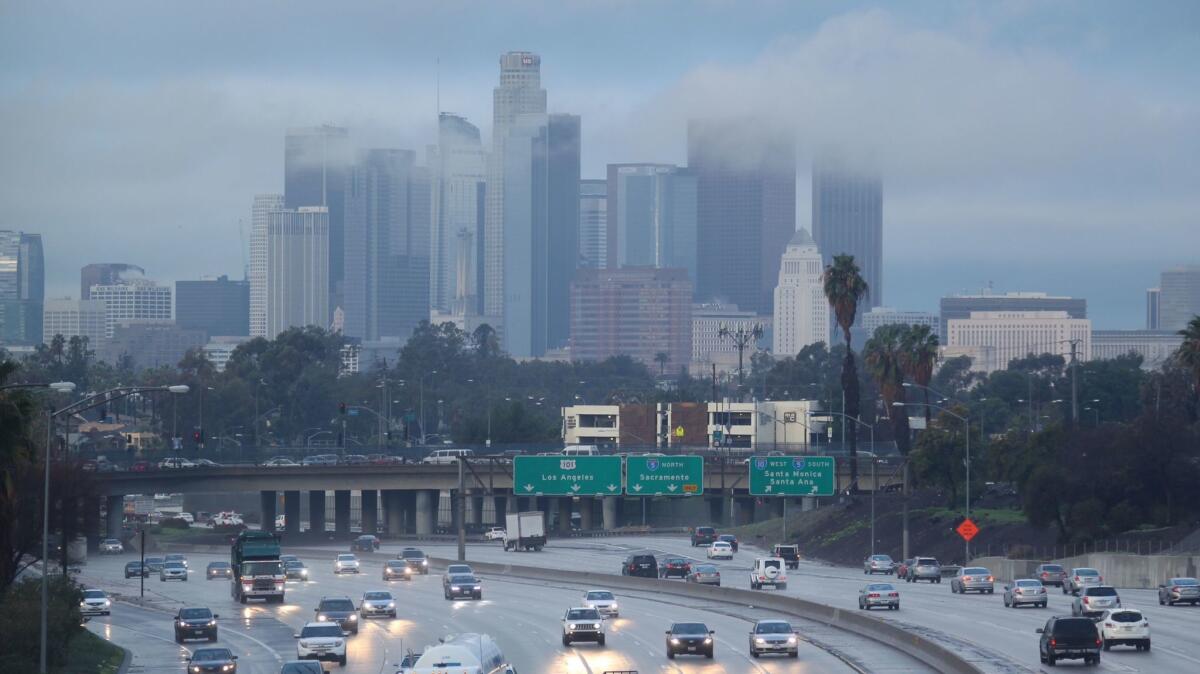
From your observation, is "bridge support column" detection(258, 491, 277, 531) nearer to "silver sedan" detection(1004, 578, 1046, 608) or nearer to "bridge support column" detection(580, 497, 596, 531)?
"bridge support column" detection(580, 497, 596, 531)

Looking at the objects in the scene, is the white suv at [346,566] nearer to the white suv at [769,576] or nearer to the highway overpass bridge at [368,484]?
the highway overpass bridge at [368,484]

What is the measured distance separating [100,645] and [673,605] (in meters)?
25.9

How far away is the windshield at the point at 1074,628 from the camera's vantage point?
164 feet

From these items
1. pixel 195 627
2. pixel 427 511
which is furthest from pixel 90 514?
pixel 427 511

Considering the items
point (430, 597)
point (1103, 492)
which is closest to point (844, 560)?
point (1103, 492)

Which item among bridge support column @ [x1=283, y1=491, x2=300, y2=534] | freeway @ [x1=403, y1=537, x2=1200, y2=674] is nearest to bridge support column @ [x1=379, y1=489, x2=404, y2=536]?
bridge support column @ [x1=283, y1=491, x2=300, y2=534]

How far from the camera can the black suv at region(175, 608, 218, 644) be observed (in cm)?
6675

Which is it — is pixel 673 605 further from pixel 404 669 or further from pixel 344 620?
pixel 404 669

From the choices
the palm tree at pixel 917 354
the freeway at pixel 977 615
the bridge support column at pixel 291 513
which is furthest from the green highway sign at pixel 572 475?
the bridge support column at pixel 291 513

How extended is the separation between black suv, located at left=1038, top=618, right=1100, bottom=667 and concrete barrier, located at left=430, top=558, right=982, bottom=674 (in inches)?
100

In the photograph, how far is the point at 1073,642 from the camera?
1967 inches

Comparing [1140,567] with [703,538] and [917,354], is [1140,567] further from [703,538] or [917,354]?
[703,538]

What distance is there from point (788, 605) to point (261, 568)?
25.5 meters

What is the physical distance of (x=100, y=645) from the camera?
6431cm
